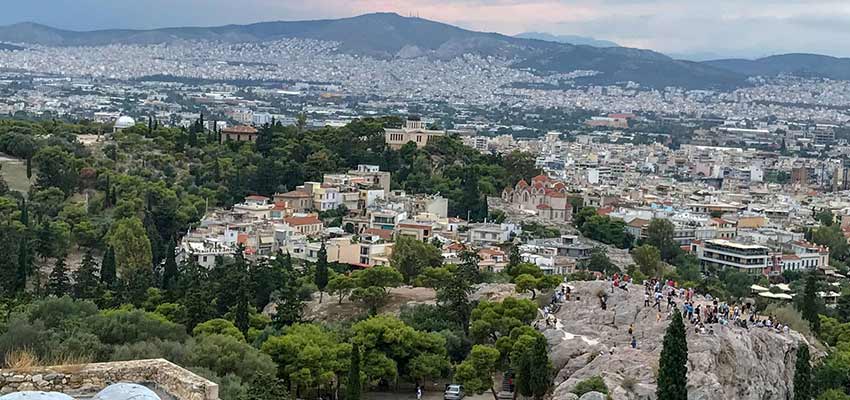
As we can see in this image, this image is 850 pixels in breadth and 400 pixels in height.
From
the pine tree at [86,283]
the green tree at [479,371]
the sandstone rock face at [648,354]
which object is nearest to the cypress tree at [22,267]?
the pine tree at [86,283]

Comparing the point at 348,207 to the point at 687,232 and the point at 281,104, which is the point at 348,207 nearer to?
the point at 687,232

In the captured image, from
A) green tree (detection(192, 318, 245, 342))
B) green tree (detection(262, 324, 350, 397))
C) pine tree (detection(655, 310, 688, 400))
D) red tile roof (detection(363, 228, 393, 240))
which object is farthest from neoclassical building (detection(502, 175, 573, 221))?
pine tree (detection(655, 310, 688, 400))

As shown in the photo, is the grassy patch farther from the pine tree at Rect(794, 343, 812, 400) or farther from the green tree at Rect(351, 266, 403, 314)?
the pine tree at Rect(794, 343, 812, 400)

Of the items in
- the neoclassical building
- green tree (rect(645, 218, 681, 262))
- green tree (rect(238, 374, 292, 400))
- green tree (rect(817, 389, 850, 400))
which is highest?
green tree (rect(238, 374, 292, 400))

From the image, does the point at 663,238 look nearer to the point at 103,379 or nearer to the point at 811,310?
the point at 811,310

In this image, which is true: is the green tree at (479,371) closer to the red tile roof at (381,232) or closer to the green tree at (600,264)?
the green tree at (600,264)

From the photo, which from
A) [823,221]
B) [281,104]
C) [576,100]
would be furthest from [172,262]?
[576,100]
